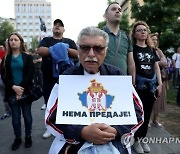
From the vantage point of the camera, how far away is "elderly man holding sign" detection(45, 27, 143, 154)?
1.56 m

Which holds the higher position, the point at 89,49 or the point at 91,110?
the point at 89,49

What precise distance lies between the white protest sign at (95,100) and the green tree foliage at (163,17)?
10.7 meters

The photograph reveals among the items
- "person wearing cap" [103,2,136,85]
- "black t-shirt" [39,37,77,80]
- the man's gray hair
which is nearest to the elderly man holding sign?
the man's gray hair

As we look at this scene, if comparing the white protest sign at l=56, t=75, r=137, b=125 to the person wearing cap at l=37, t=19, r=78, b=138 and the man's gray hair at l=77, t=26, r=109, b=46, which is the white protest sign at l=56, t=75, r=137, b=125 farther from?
the person wearing cap at l=37, t=19, r=78, b=138

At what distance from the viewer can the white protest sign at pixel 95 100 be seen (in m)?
1.57

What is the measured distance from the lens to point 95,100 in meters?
1.61

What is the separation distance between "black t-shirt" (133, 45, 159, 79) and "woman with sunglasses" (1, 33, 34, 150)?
1.57 meters

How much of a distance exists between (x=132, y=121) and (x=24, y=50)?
2582 millimetres

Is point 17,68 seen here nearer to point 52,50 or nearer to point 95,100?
point 52,50

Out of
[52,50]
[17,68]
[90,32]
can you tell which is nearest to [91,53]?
[90,32]

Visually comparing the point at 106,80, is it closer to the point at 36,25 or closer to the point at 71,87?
the point at 71,87

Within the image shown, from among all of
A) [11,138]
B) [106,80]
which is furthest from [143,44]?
[11,138]

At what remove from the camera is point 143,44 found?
3.51 m

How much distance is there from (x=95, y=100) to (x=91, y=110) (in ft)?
0.23
